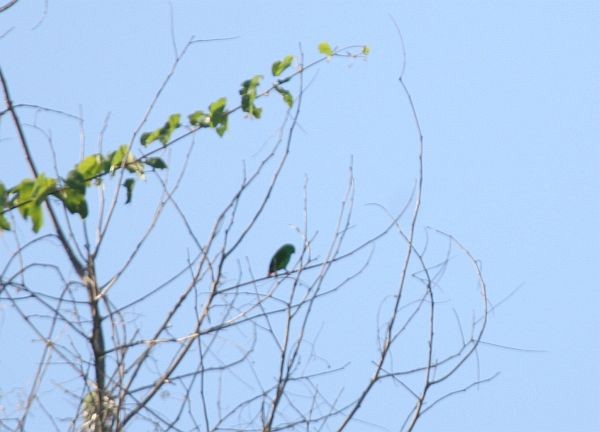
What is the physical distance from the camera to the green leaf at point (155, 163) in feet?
10.7

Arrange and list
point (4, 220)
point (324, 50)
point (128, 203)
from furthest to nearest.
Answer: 1. point (324, 50)
2. point (128, 203)
3. point (4, 220)

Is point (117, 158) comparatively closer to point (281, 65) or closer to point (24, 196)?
point (24, 196)

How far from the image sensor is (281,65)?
3678 mm

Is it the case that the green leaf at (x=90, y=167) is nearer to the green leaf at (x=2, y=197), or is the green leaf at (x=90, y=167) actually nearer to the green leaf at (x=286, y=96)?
the green leaf at (x=2, y=197)

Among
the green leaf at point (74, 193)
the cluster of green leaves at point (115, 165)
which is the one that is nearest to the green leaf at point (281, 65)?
the cluster of green leaves at point (115, 165)

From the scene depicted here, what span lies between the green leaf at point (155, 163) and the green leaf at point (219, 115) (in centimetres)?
22

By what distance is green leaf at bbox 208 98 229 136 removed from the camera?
3.44 m

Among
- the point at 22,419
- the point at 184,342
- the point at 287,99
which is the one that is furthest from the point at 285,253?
the point at 22,419

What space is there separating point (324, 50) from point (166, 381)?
120 cm

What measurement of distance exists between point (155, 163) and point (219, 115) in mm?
256

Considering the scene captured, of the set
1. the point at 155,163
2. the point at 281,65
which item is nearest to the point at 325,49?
the point at 281,65

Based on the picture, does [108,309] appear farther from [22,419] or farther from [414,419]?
[414,419]

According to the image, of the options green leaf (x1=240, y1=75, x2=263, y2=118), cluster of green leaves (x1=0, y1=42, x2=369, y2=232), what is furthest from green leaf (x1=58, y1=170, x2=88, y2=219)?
green leaf (x1=240, y1=75, x2=263, y2=118)

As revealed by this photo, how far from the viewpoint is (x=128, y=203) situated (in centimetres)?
326
